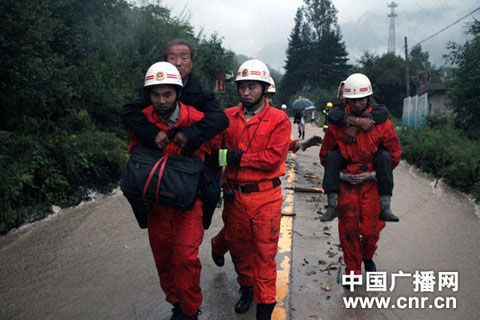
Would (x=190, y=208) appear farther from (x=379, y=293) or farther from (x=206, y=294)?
(x=379, y=293)

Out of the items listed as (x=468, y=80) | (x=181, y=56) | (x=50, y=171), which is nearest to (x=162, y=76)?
(x=181, y=56)

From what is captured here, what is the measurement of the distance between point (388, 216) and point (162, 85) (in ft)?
8.62

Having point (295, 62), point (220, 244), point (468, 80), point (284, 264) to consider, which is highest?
point (295, 62)

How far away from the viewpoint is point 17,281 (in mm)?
4891

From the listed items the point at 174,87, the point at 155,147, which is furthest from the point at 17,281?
the point at 174,87

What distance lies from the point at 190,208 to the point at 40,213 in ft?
14.6

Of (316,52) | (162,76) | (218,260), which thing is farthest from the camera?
(316,52)

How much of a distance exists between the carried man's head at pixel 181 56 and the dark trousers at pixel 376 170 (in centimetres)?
179

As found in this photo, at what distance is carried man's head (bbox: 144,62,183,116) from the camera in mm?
3637

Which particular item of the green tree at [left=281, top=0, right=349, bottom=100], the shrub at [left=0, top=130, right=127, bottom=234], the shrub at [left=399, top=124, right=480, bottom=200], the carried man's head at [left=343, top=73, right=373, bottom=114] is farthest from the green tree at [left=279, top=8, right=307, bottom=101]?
the carried man's head at [left=343, top=73, right=373, bottom=114]

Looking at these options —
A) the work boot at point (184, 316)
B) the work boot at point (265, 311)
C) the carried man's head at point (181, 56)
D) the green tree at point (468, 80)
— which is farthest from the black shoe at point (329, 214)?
the green tree at point (468, 80)

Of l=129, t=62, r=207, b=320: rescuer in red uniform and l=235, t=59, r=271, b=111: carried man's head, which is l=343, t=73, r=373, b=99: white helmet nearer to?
l=235, t=59, r=271, b=111: carried man's head

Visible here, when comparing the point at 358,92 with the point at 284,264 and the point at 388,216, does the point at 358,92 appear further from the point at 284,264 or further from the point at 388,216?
the point at 284,264

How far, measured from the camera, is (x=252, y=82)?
4.15 metres
